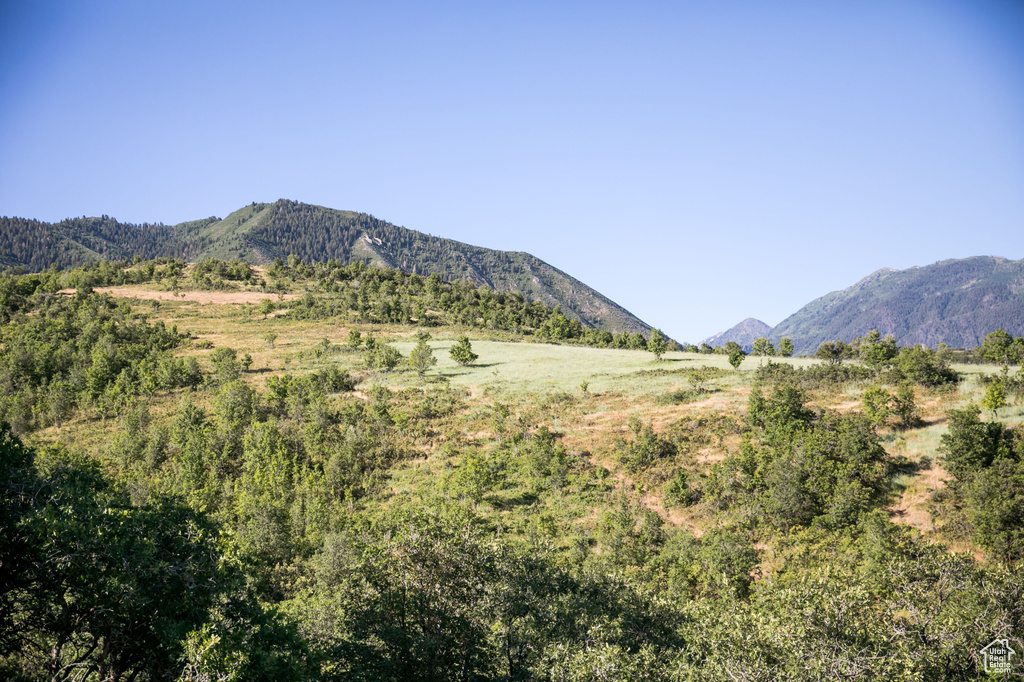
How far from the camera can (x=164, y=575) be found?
15547mm

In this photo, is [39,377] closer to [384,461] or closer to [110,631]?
[384,461]

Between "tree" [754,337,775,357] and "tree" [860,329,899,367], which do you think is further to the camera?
"tree" [754,337,775,357]

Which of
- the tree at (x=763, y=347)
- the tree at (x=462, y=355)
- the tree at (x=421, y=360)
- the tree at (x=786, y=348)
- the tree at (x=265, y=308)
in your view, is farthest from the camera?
A: the tree at (x=265, y=308)

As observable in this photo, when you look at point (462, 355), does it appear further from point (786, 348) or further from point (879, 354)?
point (786, 348)

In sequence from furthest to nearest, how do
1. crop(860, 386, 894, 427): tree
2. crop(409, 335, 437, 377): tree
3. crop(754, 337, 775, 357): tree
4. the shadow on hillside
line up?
crop(754, 337, 775, 357): tree < crop(409, 335, 437, 377): tree < the shadow on hillside < crop(860, 386, 894, 427): tree

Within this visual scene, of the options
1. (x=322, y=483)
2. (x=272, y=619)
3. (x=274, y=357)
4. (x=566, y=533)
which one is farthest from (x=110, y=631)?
(x=274, y=357)

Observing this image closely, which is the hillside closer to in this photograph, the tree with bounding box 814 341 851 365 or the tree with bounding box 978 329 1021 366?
the tree with bounding box 814 341 851 365

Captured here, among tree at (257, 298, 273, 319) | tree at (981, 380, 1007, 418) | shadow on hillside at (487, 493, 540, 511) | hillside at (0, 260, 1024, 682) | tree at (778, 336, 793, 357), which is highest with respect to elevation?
tree at (257, 298, 273, 319)

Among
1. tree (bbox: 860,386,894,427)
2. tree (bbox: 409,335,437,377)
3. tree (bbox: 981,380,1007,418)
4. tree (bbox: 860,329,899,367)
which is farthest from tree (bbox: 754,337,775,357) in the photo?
tree (bbox: 409,335,437,377)

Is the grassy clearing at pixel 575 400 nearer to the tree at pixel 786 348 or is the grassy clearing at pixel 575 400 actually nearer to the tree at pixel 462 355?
A: the tree at pixel 462 355

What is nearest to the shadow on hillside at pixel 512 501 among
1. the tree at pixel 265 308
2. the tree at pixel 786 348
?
the tree at pixel 786 348

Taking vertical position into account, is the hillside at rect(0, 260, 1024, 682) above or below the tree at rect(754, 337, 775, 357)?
below

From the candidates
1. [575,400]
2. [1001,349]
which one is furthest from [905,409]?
[1001,349]

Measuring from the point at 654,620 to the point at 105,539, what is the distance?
71.1ft
